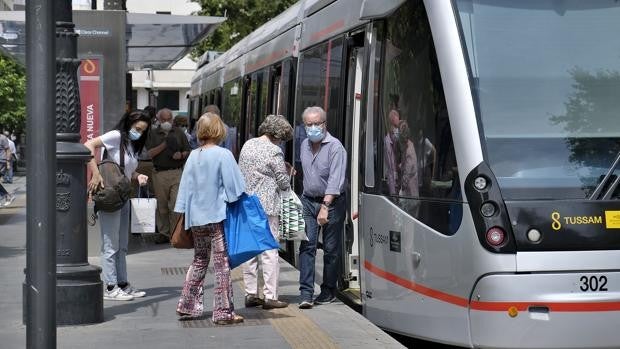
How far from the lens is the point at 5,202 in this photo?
84.5 feet

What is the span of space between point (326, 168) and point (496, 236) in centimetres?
267

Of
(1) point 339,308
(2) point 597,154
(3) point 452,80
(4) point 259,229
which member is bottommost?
(1) point 339,308

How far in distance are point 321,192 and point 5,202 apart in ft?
57.2

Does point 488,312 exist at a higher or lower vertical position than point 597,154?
lower

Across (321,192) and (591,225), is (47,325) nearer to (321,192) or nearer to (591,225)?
(591,225)

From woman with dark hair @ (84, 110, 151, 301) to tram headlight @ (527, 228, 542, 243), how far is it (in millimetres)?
3996

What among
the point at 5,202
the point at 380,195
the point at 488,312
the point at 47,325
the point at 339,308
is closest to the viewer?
the point at 47,325

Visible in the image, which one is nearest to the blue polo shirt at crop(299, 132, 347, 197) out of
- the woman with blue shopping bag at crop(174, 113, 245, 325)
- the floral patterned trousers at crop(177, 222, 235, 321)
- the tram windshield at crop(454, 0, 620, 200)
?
the woman with blue shopping bag at crop(174, 113, 245, 325)

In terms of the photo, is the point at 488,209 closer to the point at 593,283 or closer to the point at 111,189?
the point at 593,283

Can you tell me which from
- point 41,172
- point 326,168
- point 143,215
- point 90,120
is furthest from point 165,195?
point 41,172

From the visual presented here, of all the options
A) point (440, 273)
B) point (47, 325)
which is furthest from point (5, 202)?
point (47, 325)

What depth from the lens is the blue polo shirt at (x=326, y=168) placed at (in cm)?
961

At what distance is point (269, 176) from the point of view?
31.1 feet

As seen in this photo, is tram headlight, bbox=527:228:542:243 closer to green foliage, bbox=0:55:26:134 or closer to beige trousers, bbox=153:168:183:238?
beige trousers, bbox=153:168:183:238
